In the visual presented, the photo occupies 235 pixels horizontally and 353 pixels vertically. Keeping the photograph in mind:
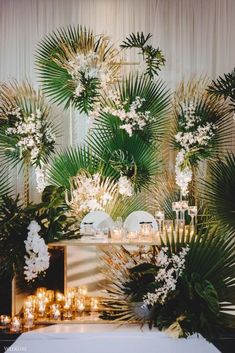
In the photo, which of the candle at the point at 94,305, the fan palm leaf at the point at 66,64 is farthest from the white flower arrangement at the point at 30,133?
the candle at the point at 94,305

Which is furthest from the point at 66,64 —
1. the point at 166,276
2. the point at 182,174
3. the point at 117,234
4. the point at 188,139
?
the point at 166,276

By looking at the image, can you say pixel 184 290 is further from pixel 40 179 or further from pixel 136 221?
pixel 40 179

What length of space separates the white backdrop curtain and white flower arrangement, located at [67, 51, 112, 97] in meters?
0.75

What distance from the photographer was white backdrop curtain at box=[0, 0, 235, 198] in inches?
271

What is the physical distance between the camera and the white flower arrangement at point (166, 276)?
3.39 m

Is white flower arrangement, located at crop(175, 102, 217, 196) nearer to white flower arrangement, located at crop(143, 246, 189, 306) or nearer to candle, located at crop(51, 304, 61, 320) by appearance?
candle, located at crop(51, 304, 61, 320)

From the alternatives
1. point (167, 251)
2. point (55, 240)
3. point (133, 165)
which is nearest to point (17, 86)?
point (133, 165)

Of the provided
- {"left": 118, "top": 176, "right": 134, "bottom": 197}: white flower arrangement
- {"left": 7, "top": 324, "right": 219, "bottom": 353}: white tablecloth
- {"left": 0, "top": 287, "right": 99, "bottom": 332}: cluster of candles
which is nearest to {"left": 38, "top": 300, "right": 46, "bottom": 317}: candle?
{"left": 0, "top": 287, "right": 99, "bottom": 332}: cluster of candles

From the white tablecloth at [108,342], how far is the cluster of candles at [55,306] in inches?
19.1

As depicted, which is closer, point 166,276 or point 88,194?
point 166,276

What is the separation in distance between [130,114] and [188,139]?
686 millimetres

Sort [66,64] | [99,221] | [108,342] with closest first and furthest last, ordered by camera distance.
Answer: [108,342] → [99,221] → [66,64]

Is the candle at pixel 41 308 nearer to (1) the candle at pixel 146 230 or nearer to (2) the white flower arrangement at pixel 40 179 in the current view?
(1) the candle at pixel 146 230

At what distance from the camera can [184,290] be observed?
344 centimetres
